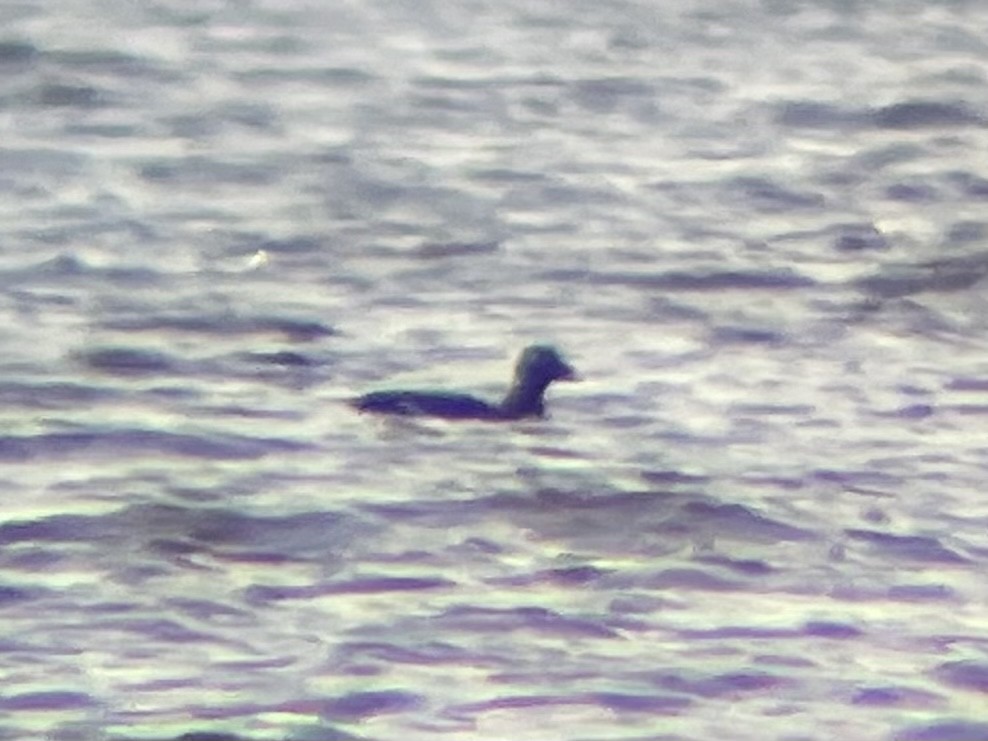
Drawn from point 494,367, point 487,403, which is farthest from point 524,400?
point 494,367

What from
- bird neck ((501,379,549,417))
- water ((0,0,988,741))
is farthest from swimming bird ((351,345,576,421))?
water ((0,0,988,741))

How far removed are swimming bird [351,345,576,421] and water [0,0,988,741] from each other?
11 centimetres

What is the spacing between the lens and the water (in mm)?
8539

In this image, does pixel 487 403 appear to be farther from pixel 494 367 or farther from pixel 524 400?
pixel 494 367

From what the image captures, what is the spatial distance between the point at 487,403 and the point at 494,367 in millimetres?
463

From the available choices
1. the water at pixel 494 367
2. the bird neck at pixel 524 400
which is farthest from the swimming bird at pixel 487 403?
the water at pixel 494 367

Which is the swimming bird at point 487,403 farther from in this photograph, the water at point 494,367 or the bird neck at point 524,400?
the water at point 494,367

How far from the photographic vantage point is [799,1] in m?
17.2

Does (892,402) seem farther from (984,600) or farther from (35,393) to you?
(35,393)

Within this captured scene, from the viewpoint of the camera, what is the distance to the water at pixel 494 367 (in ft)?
28.0

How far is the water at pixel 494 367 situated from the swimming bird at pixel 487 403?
0.11 m

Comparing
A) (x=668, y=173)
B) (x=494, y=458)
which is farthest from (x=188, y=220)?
(x=494, y=458)

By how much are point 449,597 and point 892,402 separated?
8.06 feet

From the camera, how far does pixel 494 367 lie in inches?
440
